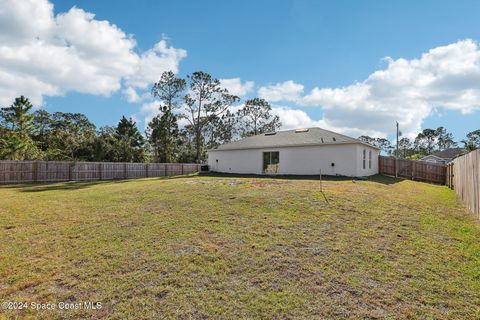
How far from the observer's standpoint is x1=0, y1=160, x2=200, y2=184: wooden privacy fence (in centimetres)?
1712

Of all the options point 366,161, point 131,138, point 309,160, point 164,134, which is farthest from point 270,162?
point 131,138

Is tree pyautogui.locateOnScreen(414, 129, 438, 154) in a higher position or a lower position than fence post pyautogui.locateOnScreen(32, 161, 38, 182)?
higher

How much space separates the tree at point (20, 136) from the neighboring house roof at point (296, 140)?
50.9 feet

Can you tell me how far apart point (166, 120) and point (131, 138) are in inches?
192

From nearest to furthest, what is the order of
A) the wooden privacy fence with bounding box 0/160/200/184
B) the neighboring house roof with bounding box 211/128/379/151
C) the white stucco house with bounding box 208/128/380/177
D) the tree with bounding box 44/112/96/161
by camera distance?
the white stucco house with bounding box 208/128/380/177 < the wooden privacy fence with bounding box 0/160/200/184 < the neighboring house roof with bounding box 211/128/379/151 < the tree with bounding box 44/112/96/161

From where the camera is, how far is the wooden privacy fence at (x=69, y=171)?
56.2 ft

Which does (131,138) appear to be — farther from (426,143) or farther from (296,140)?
(426,143)

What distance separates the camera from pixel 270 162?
20.4m

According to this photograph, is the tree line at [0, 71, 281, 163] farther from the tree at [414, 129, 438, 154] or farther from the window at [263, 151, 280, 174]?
the tree at [414, 129, 438, 154]

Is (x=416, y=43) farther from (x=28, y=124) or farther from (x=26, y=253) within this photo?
(x=28, y=124)

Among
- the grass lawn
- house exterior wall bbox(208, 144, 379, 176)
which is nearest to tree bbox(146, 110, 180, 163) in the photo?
house exterior wall bbox(208, 144, 379, 176)

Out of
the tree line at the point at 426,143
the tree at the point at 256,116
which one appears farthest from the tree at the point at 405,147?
the tree at the point at 256,116

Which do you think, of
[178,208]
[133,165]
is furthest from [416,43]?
[133,165]

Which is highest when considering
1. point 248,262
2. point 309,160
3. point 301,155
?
point 301,155
